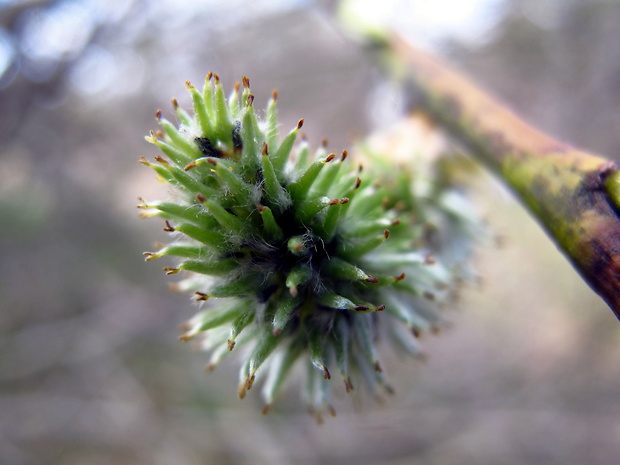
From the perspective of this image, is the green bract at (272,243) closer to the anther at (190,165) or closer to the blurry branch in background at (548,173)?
the anther at (190,165)

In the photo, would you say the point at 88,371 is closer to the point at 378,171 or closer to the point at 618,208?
the point at 378,171

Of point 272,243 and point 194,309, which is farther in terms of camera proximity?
point 194,309

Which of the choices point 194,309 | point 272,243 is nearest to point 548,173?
point 272,243

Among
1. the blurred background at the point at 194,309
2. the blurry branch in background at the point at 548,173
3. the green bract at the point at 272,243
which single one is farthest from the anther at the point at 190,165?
the blurred background at the point at 194,309

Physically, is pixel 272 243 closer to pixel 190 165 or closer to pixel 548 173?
pixel 190 165

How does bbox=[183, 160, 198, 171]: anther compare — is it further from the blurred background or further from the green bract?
the blurred background

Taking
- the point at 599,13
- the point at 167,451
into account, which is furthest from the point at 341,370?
the point at 599,13
